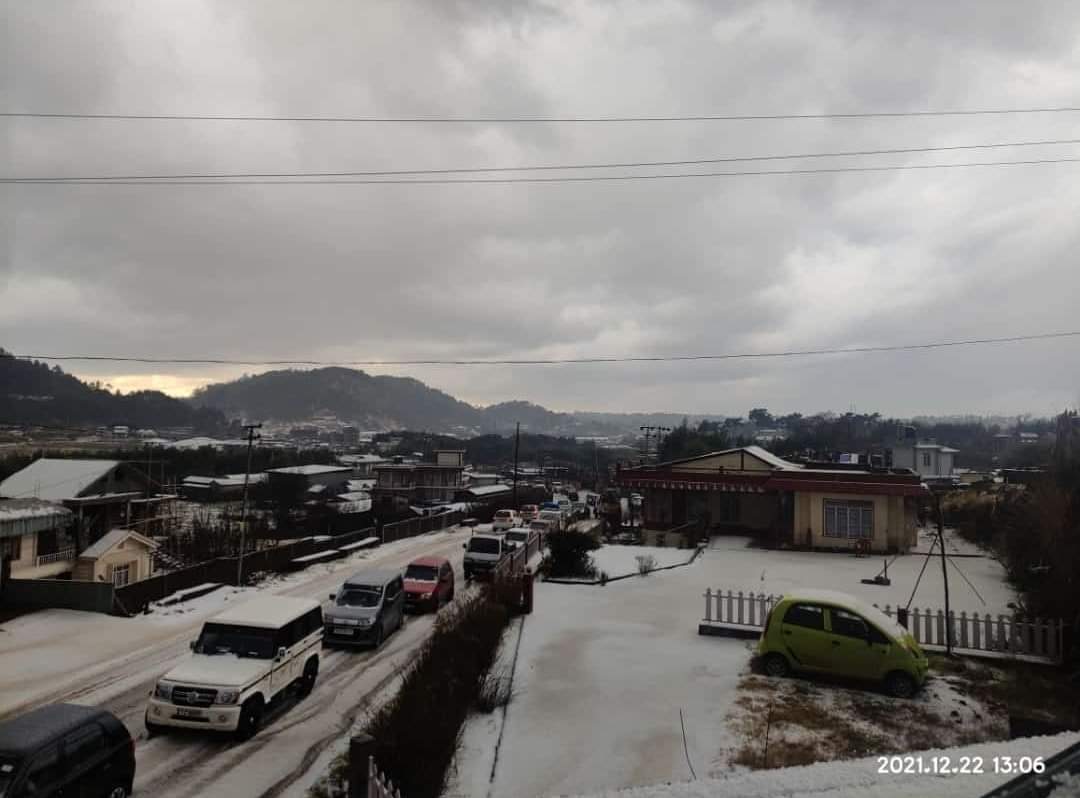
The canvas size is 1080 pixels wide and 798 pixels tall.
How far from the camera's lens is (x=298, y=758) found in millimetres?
10180

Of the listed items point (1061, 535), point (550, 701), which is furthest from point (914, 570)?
point (550, 701)

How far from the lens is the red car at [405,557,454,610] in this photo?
20.7 meters

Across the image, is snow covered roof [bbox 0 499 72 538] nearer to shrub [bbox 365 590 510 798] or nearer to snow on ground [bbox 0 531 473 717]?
snow on ground [bbox 0 531 473 717]

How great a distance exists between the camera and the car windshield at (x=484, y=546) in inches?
1086

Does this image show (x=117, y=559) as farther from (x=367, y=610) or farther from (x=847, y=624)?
(x=847, y=624)

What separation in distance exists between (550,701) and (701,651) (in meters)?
4.13

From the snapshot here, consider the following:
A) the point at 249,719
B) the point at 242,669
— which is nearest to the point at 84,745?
the point at 249,719

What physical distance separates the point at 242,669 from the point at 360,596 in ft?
20.8

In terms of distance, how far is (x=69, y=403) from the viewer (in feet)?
384

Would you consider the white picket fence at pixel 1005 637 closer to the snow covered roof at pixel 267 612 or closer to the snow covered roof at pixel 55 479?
the snow covered roof at pixel 267 612

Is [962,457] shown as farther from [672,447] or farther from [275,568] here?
[275,568]

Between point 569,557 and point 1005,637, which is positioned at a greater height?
point 1005,637

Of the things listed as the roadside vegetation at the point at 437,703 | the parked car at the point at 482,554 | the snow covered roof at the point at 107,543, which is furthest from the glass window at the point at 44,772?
the snow covered roof at the point at 107,543

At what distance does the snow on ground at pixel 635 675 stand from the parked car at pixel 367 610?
3.80m
